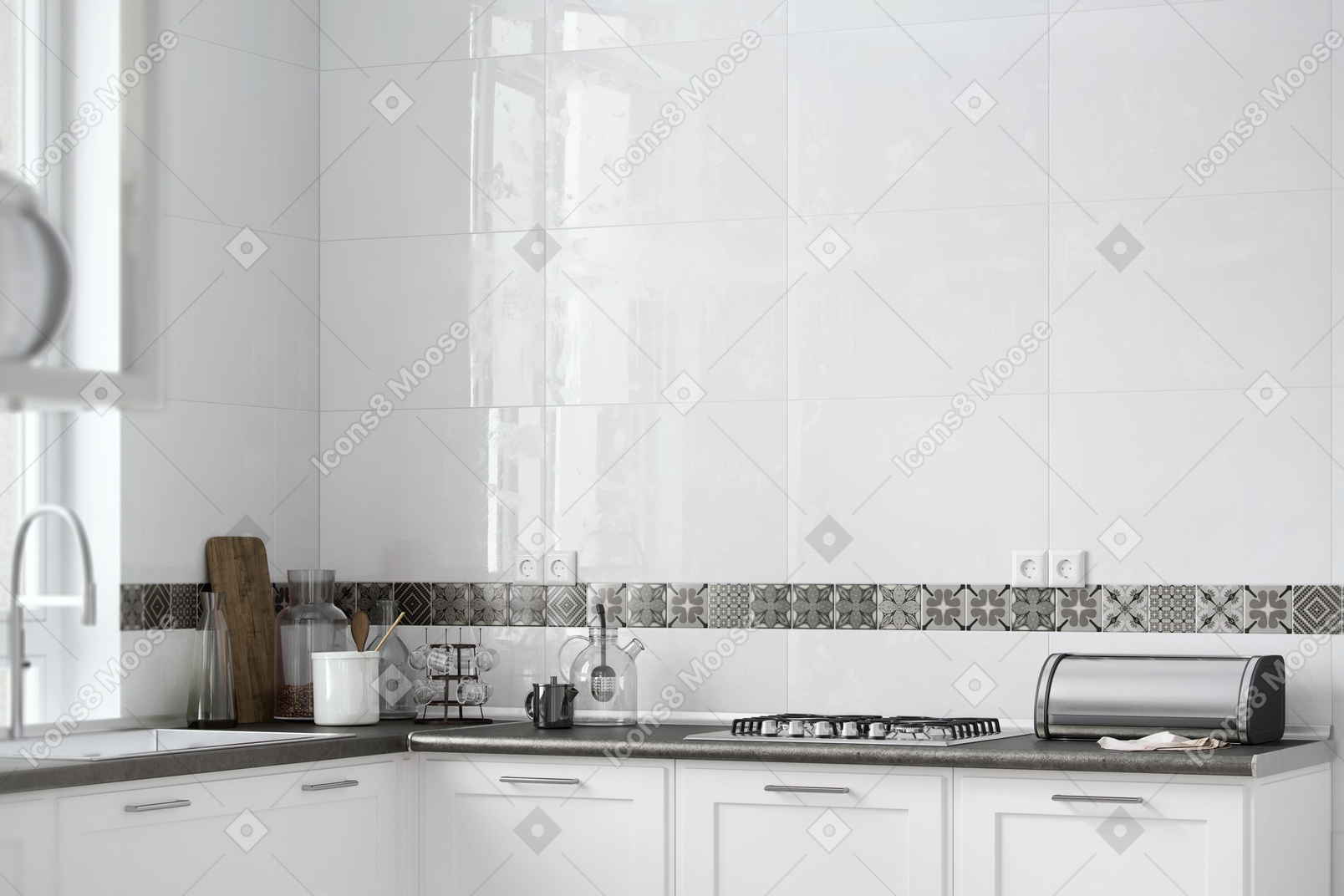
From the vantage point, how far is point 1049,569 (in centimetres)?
291

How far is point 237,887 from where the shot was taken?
8.28ft

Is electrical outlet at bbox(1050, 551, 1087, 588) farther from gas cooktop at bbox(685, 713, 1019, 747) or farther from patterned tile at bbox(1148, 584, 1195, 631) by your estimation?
gas cooktop at bbox(685, 713, 1019, 747)

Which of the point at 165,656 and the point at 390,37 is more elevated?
the point at 390,37

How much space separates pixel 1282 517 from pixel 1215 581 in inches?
7.4

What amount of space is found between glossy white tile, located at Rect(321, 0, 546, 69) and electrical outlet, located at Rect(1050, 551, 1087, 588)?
5.72 feet

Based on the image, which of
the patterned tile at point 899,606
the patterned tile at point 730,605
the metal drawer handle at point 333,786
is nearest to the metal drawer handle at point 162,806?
the metal drawer handle at point 333,786

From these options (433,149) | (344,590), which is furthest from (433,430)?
(433,149)

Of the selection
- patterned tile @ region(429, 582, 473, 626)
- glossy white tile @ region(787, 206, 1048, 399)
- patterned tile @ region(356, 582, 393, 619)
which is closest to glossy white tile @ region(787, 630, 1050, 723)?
glossy white tile @ region(787, 206, 1048, 399)

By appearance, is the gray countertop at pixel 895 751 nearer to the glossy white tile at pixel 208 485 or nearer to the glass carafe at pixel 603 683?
the glass carafe at pixel 603 683

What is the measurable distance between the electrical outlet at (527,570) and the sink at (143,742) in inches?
24.0

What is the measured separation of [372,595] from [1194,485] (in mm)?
1960

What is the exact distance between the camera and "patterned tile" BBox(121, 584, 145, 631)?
2.89m

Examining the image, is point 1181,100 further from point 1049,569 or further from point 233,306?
point 233,306

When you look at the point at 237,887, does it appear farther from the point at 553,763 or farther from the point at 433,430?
the point at 433,430
